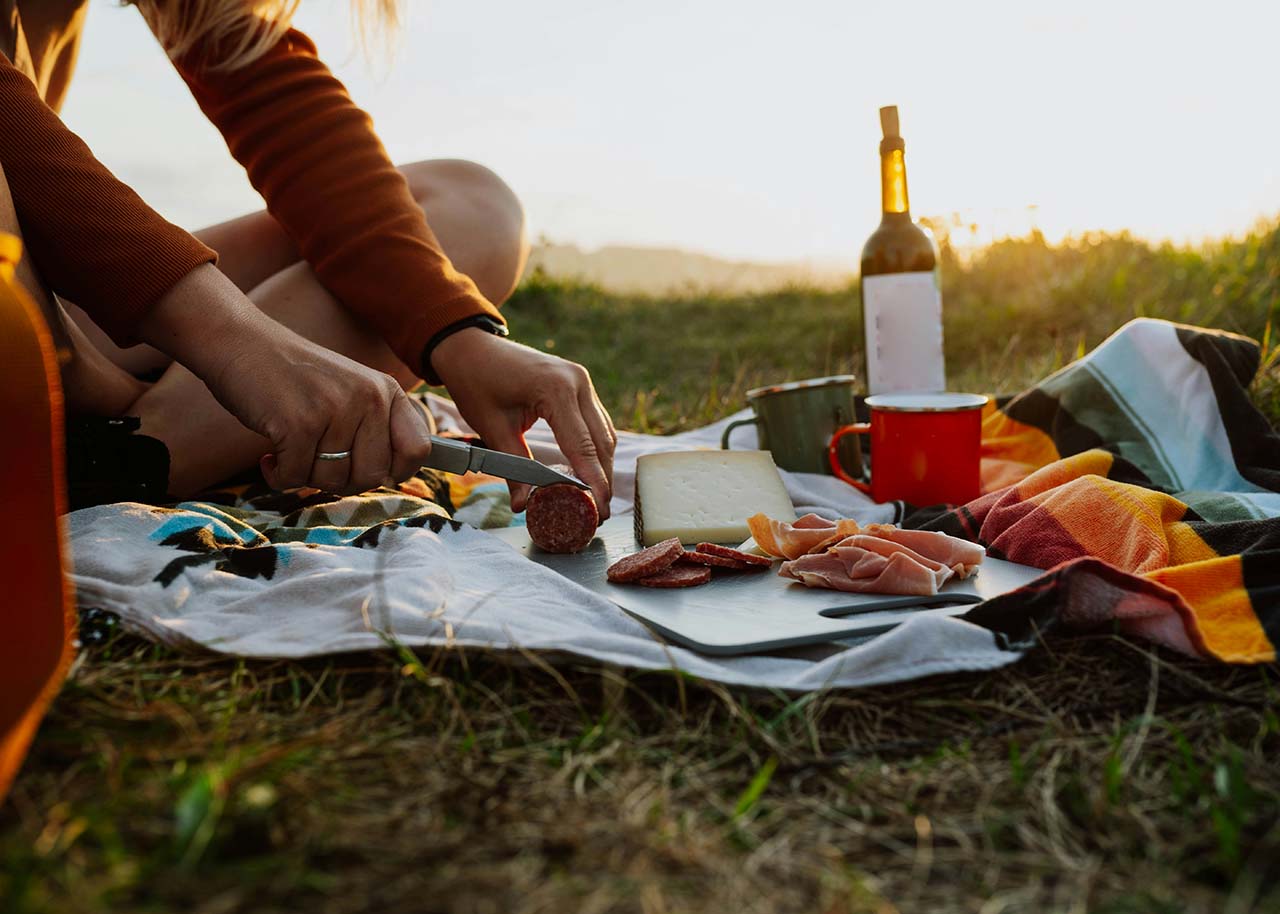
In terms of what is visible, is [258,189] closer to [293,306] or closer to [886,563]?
[293,306]

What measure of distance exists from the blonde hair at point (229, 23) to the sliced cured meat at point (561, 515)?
0.99 m

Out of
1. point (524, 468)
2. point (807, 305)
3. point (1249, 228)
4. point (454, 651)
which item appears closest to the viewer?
point (454, 651)

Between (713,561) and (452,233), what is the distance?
1180 millimetres

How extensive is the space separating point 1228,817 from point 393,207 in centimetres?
167

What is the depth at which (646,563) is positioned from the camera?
1352 millimetres

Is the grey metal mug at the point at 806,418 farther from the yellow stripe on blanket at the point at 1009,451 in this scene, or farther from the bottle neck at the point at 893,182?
the bottle neck at the point at 893,182

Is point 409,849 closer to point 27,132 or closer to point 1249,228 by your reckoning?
point 27,132

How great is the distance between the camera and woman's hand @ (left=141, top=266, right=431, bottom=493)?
52.2 inches

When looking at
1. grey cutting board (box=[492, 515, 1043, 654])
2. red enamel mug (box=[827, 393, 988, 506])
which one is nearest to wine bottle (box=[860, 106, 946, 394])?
red enamel mug (box=[827, 393, 988, 506])

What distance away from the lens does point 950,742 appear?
3.20 feet

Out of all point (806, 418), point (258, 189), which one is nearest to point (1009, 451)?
point (806, 418)

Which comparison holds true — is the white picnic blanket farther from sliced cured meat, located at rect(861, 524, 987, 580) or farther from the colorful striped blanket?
sliced cured meat, located at rect(861, 524, 987, 580)

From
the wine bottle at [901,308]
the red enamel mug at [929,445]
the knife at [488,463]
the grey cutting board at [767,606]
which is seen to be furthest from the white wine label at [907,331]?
the knife at [488,463]

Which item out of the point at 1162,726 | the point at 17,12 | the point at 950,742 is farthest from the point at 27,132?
the point at 1162,726
